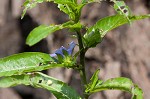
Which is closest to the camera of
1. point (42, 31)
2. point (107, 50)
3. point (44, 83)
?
point (42, 31)

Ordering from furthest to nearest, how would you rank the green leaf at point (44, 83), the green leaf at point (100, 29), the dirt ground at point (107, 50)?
the dirt ground at point (107, 50) < the green leaf at point (44, 83) < the green leaf at point (100, 29)

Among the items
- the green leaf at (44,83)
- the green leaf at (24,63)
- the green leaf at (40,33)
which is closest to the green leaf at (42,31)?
the green leaf at (40,33)

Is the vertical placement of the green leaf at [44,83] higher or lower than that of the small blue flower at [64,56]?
lower

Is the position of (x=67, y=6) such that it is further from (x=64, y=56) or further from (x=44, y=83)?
(x=44, y=83)

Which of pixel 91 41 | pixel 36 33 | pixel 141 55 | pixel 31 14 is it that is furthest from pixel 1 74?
pixel 31 14

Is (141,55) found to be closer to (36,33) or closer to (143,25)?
(143,25)

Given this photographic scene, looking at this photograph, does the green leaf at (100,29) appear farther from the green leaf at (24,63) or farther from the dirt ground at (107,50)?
the dirt ground at (107,50)

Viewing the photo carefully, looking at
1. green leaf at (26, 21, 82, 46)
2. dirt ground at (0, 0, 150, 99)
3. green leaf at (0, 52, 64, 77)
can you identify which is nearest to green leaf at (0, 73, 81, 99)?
green leaf at (0, 52, 64, 77)

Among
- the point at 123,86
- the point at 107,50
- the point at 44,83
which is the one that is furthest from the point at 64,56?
the point at 107,50
